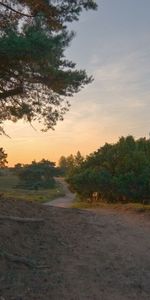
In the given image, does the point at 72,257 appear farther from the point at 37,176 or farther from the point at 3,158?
the point at 37,176

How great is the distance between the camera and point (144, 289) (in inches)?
356

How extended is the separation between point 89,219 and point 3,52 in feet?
21.9

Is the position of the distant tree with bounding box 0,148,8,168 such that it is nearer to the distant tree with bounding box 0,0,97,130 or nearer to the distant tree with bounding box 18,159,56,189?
the distant tree with bounding box 0,0,97,130

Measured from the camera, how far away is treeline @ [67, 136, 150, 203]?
22219 mm

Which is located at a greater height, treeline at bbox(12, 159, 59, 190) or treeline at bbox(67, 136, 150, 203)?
treeline at bbox(12, 159, 59, 190)

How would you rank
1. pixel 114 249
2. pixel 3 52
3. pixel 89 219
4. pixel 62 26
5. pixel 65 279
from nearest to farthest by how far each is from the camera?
pixel 65 279
pixel 3 52
pixel 114 249
pixel 62 26
pixel 89 219

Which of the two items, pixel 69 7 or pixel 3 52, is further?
pixel 69 7

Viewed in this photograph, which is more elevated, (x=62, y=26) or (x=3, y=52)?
(x=62, y=26)

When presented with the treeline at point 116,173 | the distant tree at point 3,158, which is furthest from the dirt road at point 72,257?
the treeline at point 116,173

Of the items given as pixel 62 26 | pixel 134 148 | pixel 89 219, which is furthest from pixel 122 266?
pixel 134 148

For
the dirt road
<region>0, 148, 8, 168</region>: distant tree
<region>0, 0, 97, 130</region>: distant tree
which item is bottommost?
the dirt road

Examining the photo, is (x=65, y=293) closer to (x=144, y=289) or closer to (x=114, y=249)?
(x=144, y=289)

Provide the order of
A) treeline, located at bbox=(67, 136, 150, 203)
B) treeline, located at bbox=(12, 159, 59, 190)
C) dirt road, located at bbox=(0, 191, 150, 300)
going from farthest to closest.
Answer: treeline, located at bbox=(12, 159, 59, 190), treeline, located at bbox=(67, 136, 150, 203), dirt road, located at bbox=(0, 191, 150, 300)

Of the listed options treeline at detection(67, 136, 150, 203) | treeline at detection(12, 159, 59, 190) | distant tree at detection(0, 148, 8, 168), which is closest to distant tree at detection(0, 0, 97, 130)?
distant tree at detection(0, 148, 8, 168)
